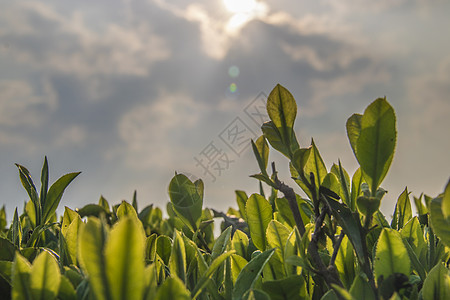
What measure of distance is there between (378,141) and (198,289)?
0.67 m

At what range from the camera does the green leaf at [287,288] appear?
1.11 metres

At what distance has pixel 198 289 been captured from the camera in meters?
1.01

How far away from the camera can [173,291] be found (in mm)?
872

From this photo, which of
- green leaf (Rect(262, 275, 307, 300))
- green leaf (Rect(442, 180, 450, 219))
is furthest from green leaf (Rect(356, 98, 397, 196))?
green leaf (Rect(262, 275, 307, 300))

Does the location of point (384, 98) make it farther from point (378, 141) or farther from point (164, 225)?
point (164, 225)

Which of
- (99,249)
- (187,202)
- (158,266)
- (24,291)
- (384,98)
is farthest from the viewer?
(187,202)

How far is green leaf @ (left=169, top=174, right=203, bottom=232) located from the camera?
5.89 feet

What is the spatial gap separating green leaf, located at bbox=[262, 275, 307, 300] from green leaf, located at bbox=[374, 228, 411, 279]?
231mm

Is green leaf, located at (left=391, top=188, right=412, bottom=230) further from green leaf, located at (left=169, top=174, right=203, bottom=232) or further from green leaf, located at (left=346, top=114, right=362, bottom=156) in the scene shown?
green leaf, located at (left=169, top=174, right=203, bottom=232)

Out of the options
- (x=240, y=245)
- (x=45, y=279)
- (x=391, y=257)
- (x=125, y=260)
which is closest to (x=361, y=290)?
(x=391, y=257)

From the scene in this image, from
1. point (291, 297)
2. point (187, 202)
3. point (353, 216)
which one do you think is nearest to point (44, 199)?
point (187, 202)

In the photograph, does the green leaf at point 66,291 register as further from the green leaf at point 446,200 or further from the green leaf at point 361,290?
the green leaf at point 446,200

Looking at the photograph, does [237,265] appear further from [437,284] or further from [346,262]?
[437,284]

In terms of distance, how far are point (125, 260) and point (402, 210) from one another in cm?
174
